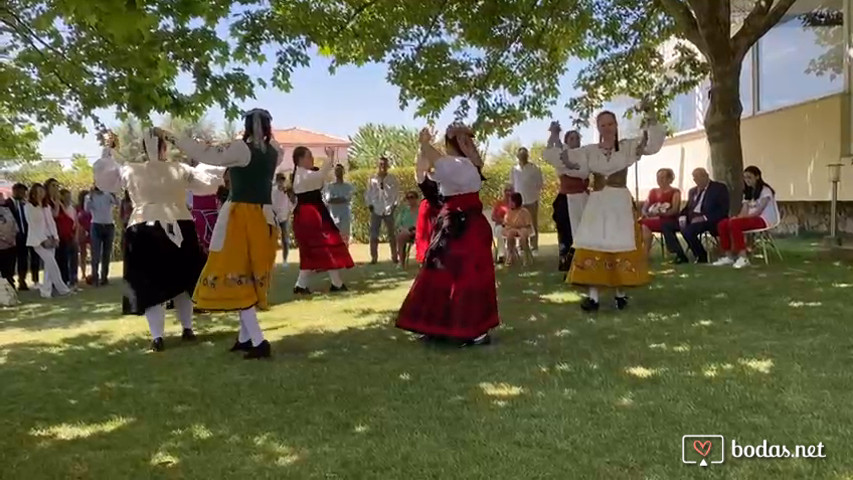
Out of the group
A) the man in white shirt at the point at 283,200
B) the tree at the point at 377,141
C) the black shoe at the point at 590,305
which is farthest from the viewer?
the tree at the point at 377,141

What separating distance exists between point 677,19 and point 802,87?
15.1 ft

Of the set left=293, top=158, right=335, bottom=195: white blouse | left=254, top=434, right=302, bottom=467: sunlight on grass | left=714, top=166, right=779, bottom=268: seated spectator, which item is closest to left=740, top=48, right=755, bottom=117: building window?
left=714, top=166, right=779, bottom=268: seated spectator

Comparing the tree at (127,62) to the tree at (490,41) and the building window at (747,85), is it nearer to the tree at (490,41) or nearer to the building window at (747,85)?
the tree at (490,41)

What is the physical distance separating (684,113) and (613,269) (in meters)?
14.6

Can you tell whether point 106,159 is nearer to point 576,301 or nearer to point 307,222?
point 307,222

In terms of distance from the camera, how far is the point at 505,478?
3.10 metres

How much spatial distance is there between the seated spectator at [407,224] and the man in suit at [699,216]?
3.69 metres

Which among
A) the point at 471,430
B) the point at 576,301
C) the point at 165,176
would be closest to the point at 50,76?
the point at 165,176

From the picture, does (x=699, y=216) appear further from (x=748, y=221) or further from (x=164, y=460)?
(x=164, y=460)

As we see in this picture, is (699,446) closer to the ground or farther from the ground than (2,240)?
closer to the ground

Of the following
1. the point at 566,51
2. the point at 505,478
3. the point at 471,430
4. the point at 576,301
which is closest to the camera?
the point at 505,478

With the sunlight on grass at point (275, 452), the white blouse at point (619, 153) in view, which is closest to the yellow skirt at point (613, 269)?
the white blouse at point (619, 153)

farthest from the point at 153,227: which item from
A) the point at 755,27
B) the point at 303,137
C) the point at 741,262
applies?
the point at 303,137

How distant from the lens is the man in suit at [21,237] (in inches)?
440
